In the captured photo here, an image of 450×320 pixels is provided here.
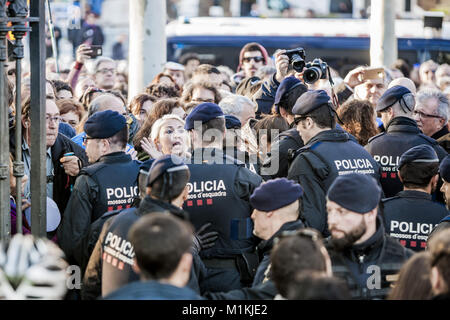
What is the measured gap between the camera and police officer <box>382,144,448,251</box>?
18.2ft

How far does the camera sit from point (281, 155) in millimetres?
6430

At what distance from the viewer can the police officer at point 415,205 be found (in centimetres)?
554

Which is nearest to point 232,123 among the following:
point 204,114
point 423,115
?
point 204,114

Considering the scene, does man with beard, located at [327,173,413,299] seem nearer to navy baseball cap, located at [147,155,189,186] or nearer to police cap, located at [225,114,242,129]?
navy baseball cap, located at [147,155,189,186]

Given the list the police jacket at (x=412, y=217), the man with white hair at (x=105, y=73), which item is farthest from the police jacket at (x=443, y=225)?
the man with white hair at (x=105, y=73)

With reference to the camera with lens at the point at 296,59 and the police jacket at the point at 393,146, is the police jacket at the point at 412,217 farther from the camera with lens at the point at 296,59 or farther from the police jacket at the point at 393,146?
the camera with lens at the point at 296,59

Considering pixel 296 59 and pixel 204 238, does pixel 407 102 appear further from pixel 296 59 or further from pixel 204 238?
pixel 204 238

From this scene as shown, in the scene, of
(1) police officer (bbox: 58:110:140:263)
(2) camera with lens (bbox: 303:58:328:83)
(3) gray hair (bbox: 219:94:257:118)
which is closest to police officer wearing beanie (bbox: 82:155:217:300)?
(1) police officer (bbox: 58:110:140:263)

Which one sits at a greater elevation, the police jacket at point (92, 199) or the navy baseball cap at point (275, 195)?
the navy baseball cap at point (275, 195)

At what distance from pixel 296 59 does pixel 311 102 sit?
203 centimetres

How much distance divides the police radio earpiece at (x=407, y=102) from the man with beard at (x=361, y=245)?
9.13 feet

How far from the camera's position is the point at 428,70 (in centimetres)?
1353
